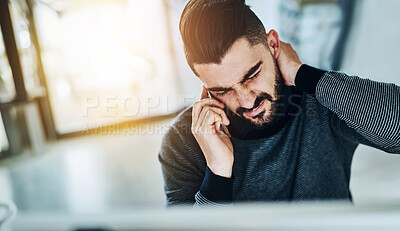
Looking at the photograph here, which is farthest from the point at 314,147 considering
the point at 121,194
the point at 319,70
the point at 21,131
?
the point at 21,131

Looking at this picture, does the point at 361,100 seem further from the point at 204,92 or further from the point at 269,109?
the point at 204,92

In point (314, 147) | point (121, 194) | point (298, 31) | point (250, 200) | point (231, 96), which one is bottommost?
point (121, 194)

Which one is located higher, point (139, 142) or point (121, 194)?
point (139, 142)

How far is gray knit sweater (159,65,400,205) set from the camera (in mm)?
578

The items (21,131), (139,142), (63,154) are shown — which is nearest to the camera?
(139,142)

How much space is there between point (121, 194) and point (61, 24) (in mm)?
514

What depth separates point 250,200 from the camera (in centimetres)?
61

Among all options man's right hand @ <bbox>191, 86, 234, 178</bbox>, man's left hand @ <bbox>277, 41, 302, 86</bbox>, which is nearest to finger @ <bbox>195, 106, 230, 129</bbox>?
man's right hand @ <bbox>191, 86, 234, 178</bbox>

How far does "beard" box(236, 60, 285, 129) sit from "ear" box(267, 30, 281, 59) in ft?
0.07

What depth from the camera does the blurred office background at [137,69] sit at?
1.75ft

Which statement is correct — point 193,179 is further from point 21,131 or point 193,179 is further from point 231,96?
point 21,131

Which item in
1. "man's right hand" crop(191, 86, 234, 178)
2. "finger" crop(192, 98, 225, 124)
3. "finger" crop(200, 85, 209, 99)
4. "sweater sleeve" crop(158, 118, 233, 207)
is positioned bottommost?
"sweater sleeve" crop(158, 118, 233, 207)

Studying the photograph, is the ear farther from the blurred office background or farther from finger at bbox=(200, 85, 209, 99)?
finger at bbox=(200, 85, 209, 99)

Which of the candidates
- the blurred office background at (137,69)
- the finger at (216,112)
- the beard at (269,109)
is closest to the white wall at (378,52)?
the blurred office background at (137,69)
